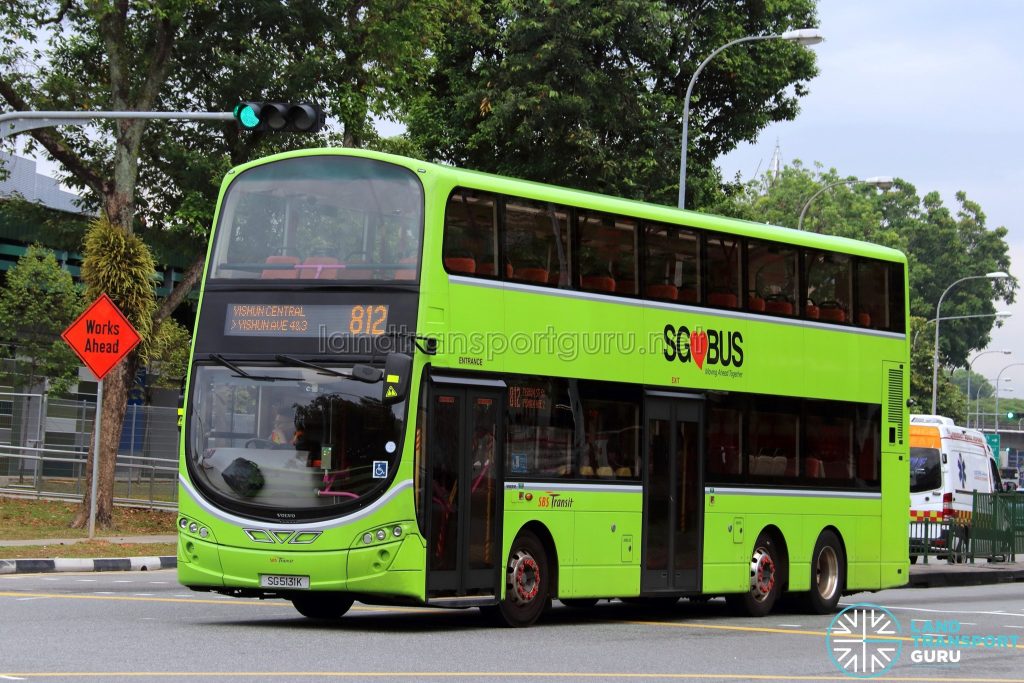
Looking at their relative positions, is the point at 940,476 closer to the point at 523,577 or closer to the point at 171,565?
the point at 171,565

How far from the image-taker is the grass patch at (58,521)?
28.4m

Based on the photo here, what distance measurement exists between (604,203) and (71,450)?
23503 millimetres

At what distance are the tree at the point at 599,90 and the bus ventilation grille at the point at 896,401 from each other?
16.2 metres

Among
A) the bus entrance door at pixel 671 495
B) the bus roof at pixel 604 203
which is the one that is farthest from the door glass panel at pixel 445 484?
the bus entrance door at pixel 671 495

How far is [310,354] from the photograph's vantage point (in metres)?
14.6

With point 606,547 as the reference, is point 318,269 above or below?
above

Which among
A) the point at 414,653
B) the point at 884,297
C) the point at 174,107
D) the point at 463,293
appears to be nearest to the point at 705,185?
the point at 174,107

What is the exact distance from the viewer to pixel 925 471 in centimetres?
3353

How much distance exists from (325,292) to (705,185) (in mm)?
27871

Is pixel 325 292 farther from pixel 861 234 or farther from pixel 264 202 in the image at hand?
pixel 861 234

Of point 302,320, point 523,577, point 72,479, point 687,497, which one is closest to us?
point 302,320

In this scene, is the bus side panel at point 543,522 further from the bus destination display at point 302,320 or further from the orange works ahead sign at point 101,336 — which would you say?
the orange works ahead sign at point 101,336

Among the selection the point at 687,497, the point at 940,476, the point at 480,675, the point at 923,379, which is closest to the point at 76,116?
the point at 687,497

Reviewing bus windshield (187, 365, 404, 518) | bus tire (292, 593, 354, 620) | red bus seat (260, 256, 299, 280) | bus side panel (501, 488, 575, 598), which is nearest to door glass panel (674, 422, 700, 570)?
bus side panel (501, 488, 575, 598)
